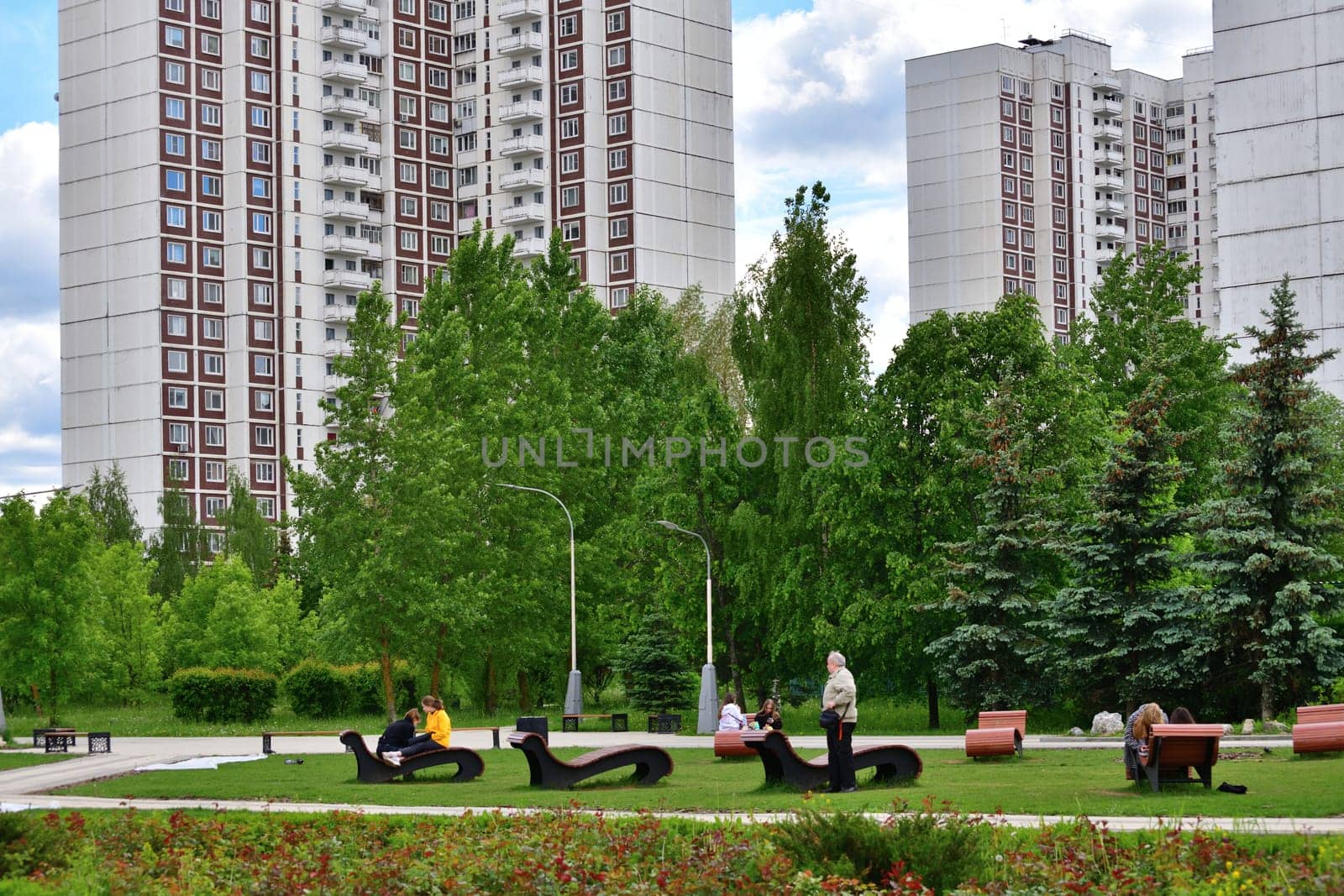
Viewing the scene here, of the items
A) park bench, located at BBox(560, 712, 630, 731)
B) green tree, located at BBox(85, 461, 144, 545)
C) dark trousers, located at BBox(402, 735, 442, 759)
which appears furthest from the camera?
green tree, located at BBox(85, 461, 144, 545)

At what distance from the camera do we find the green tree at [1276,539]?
33.0 m

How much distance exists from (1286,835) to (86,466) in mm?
102613

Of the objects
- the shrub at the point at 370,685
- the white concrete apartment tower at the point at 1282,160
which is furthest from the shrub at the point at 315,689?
the white concrete apartment tower at the point at 1282,160

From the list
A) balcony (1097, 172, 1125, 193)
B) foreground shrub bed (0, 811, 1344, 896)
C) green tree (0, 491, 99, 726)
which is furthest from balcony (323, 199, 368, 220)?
foreground shrub bed (0, 811, 1344, 896)

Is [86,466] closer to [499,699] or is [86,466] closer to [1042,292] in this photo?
[499,699]

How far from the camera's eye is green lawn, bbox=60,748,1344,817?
690 inches

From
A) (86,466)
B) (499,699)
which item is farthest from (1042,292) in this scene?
(499,699)

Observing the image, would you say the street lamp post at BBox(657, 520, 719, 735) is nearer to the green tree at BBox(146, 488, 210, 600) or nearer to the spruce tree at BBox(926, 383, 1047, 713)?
the spruce tree at BBox(926, 383, 1047, 713)

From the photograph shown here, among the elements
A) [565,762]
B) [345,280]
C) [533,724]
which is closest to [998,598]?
[533,724]

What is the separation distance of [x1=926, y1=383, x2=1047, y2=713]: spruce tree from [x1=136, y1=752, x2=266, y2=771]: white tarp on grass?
15190mm

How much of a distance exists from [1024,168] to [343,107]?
2156 inches

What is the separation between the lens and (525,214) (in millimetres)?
114750

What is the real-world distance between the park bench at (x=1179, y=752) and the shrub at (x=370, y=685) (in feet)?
121

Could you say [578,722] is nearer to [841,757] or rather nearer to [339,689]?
[339,689]
